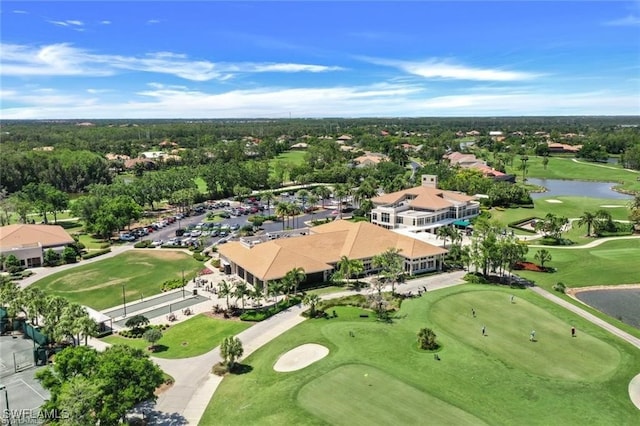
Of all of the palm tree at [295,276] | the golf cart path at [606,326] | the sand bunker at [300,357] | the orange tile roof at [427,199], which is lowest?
the golf cart path at [606,326]

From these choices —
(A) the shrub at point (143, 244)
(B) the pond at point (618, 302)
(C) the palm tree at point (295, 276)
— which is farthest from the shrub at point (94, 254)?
(B) the pond at point (618, 302)

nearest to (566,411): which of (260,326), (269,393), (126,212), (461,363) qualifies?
(461,363)

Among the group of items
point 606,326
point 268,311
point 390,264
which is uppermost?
point 390,264

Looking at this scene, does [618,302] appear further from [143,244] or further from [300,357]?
[143,244]

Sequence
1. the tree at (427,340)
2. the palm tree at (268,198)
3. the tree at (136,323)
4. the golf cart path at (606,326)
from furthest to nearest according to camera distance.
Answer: the palm tree at (268,198)
the tree at (136,323)
the tree at (427,340)
the golf cart path at (606,326)

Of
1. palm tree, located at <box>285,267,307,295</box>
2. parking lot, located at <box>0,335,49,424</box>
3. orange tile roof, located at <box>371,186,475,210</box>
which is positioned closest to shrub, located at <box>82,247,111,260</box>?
parking lot, located at <box>0,335,49,424</box>

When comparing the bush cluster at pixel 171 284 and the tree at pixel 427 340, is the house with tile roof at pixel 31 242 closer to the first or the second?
the bush cluster at pixel 171 284

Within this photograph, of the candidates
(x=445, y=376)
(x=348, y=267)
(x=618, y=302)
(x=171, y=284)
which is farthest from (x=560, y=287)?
(x=171, y=284)

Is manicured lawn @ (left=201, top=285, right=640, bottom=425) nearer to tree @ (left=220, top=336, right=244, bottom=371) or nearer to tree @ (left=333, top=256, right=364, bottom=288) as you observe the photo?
tree @ (left=220, top=336, right=244, bottom=371)
